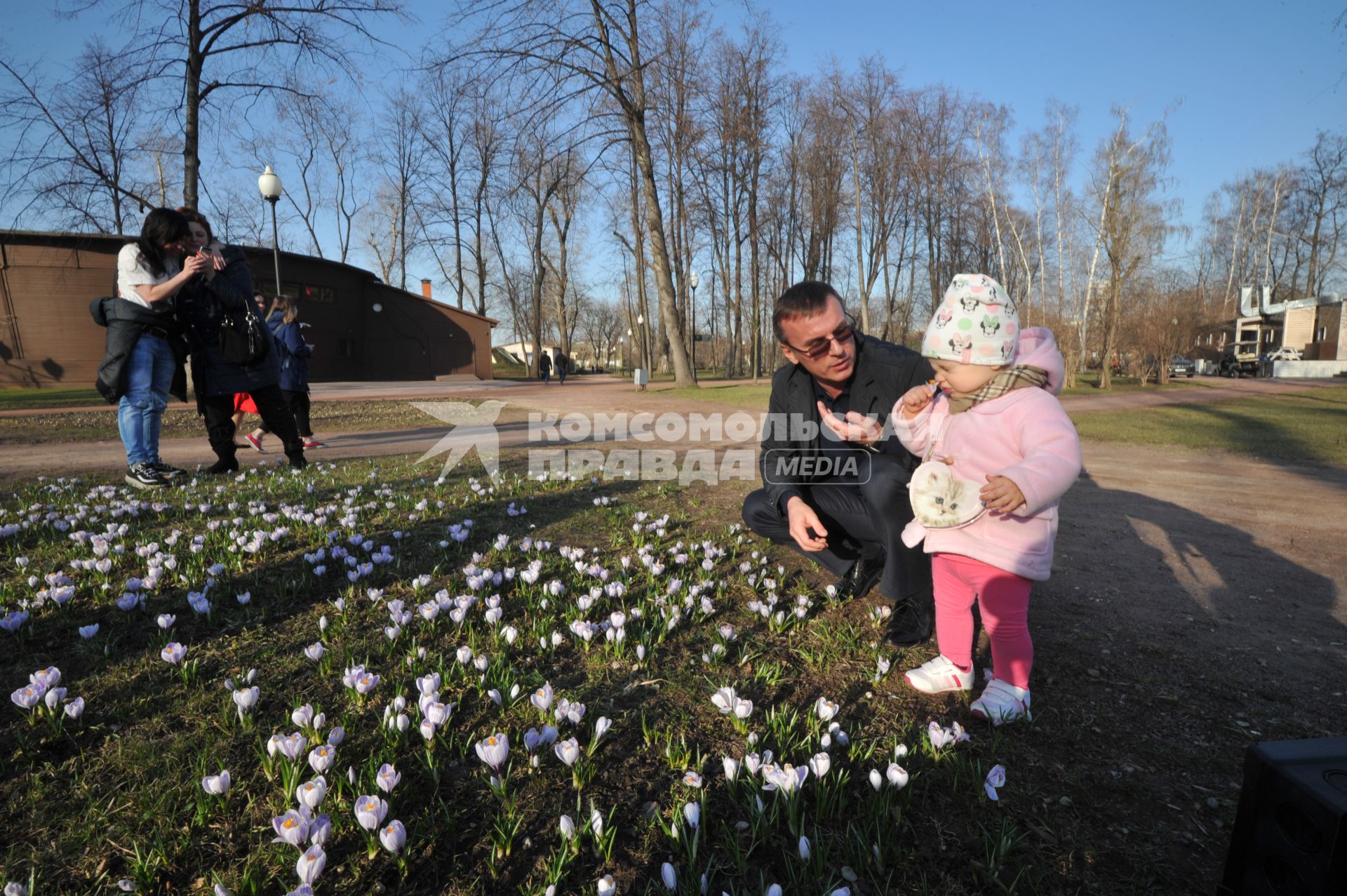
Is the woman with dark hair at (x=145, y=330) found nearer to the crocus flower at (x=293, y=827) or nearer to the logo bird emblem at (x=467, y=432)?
the logo bird emblem at (x=467, y=432)

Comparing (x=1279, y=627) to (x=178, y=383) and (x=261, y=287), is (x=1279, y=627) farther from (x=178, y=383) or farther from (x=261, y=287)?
(x=261, y=287)

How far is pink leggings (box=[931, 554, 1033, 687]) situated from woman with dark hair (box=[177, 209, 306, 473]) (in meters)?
6.24

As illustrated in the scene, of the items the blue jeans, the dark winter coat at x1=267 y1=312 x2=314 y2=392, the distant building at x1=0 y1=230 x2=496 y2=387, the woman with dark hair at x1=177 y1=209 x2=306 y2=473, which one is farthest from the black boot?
the distant building at x1=0 y1=230 x2=496 y2=387

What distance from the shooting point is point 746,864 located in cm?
159

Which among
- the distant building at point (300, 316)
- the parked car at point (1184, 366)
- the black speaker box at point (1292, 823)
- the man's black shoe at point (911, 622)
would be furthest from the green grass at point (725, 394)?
the parked car at point (1184, 366)

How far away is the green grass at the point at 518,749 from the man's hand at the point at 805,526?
413mm

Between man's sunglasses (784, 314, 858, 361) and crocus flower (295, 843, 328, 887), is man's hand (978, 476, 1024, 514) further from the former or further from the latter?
crocus flower (295, 843, 328, 887)

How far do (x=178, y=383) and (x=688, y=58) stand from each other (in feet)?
59.6

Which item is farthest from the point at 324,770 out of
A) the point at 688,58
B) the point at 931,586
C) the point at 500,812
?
the point at 688,58

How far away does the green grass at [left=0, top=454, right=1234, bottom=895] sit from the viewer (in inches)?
61.9

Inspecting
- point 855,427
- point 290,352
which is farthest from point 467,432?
point 855,427

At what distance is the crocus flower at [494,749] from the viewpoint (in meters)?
1.76

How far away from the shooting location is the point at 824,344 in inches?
124

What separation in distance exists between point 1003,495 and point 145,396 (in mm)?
6647
